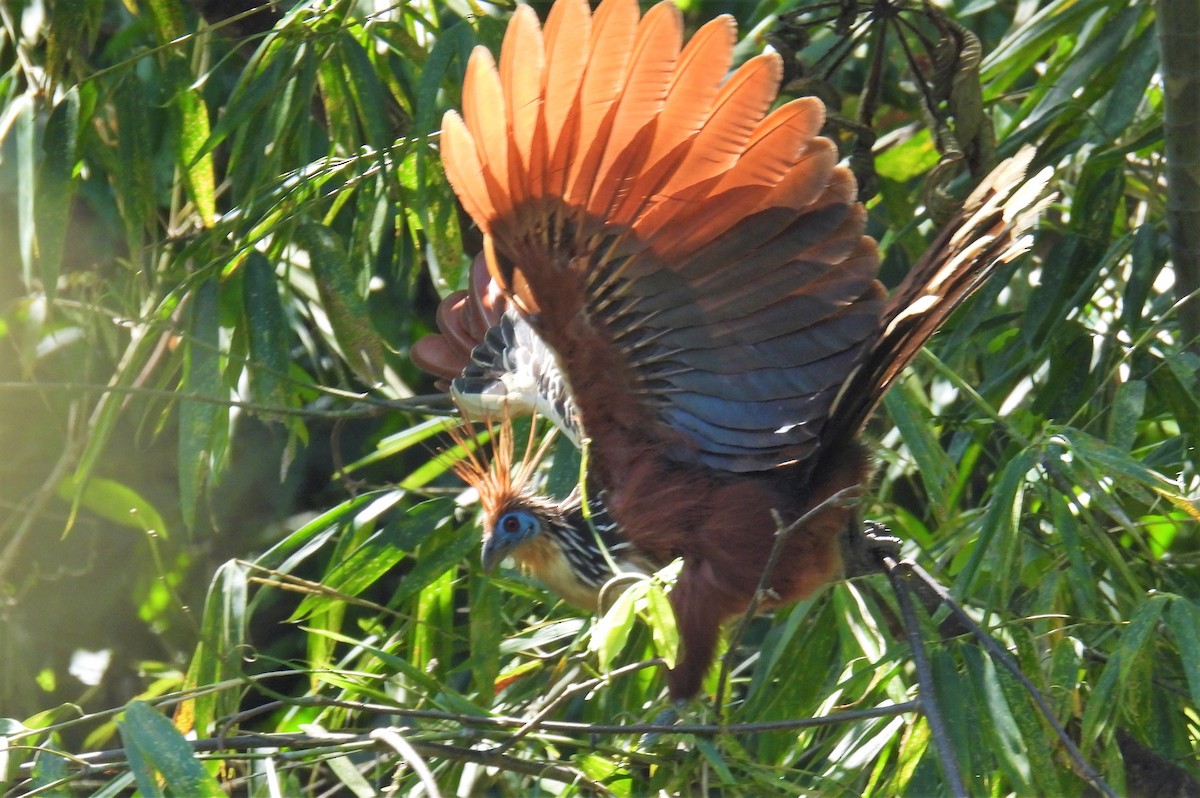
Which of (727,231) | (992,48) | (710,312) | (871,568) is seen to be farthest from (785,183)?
(992,48)

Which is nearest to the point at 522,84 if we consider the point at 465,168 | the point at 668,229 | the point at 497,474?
the point at 465,168

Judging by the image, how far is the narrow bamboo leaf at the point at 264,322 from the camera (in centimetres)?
226

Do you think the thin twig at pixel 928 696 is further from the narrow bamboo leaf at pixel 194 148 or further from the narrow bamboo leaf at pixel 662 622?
the narrow bamboo leaf at pixel 194 148

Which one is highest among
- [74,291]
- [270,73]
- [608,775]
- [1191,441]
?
[270,73]

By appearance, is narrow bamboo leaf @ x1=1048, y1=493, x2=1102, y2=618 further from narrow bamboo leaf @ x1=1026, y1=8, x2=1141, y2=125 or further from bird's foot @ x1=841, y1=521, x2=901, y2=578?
narrow bamboo leaf @ x1=1026, y1=8, x2=1141, y2=125

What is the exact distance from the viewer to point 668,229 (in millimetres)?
1942

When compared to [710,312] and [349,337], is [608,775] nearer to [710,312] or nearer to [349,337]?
[710,312]

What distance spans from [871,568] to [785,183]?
65 cm

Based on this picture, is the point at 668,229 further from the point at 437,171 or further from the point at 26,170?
the point at 26,170

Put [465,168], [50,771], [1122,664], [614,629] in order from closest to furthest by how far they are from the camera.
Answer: [614,629] < [50,771] < [1122,664] < [465,168]

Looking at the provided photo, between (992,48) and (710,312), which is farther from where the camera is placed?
(992,48)

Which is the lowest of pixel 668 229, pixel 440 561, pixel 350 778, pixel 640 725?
pixel 350 778

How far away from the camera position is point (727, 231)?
6.38 ft

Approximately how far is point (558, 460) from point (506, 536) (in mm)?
331
